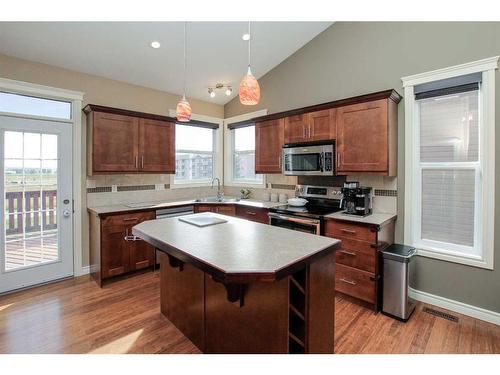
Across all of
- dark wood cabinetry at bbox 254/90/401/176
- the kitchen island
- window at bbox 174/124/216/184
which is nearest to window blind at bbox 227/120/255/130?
window at bbox 174/124/216/184

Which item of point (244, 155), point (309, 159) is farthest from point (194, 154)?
point (309, 159)

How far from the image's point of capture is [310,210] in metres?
3.37

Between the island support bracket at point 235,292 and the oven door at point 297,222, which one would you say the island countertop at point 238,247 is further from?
the oven door at point 297,222

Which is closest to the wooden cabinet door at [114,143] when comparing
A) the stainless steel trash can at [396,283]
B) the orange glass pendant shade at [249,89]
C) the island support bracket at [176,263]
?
the island support bracket at [176,263]

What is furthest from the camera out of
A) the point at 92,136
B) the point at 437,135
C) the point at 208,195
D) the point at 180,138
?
the point at 208,195

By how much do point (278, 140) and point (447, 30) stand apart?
2167 mm

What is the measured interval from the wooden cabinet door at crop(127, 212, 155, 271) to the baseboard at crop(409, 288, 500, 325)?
10.8 feet

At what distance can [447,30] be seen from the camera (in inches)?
103

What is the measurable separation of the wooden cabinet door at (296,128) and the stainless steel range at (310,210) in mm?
734

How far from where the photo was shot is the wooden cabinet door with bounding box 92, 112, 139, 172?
10.9ft

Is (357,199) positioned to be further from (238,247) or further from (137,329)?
(137,329)
